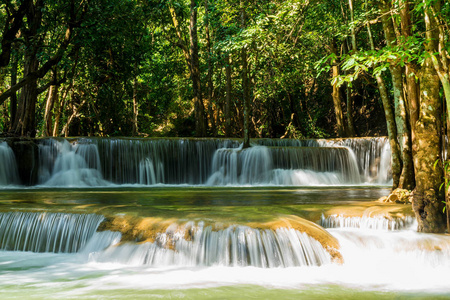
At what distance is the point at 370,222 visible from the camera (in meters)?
7.10

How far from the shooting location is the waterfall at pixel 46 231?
6.68 meters

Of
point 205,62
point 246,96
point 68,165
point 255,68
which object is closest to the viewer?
point 68,165

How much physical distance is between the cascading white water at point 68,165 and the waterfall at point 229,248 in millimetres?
11160

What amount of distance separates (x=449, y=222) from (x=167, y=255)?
12.4 feet

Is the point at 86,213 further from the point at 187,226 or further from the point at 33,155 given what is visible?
the point at 33,155

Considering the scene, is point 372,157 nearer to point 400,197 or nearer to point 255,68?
point 255,68

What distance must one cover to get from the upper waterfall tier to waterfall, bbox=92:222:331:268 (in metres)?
11.2

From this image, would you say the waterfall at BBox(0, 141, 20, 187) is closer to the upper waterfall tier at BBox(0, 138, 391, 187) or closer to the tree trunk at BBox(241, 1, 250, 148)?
the upper waterfall tier at BBox(0, 138, 391, 187)

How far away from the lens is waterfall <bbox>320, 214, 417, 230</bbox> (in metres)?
7.00

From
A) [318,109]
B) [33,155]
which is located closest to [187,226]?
Answer: [33,155]

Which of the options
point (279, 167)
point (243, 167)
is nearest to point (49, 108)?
point (243, 167)

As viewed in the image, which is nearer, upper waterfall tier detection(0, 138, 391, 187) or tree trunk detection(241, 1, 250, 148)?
upper waterfall tier detection(0, 138, 391, 187)

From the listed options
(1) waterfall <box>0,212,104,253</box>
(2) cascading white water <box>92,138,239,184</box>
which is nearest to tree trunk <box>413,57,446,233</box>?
(1) waterfall <box>0,212,104,253</box>

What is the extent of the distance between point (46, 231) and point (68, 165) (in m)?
10.0
